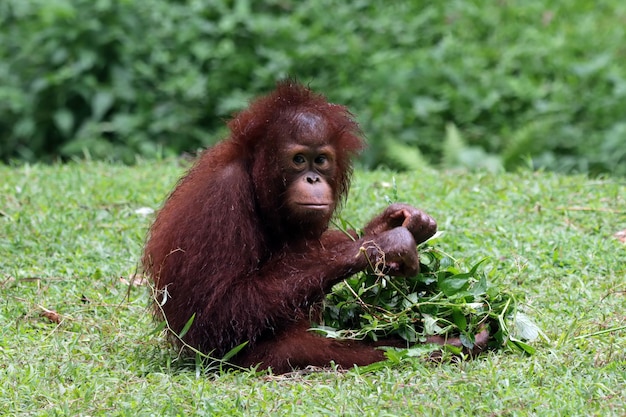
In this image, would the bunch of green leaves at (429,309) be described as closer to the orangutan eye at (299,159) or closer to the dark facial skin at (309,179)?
the dark facial skin at (309,179)

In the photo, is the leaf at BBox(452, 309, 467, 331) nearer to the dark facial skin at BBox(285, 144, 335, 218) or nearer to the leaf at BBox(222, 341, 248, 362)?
the dark facial skin at BBox(285, 144, 335, 218)

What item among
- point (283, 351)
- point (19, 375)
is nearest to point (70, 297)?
point (19, 375)

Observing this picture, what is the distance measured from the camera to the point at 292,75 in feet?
30.6

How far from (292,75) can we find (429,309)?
5143mm

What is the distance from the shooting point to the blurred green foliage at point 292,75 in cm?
945

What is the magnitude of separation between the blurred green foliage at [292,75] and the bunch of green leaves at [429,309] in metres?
4.57

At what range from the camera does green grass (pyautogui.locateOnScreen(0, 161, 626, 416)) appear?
3.79 m

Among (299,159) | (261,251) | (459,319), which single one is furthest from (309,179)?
(459,319)

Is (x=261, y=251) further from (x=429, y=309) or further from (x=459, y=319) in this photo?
(x=459, y=319)

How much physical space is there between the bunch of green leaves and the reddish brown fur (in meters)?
0.14

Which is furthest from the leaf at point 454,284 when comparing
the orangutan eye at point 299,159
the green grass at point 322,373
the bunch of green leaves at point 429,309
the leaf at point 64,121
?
the leaf at point 64,121

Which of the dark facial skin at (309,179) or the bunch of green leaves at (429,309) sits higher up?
the dark facial skin at (309,179)

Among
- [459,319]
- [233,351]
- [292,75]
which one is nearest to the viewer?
[233,351]

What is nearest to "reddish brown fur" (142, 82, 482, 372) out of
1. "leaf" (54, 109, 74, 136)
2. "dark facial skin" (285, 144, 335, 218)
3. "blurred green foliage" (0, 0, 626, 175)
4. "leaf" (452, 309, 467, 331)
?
"dark facial skin" (285, 144, 335, 218)
